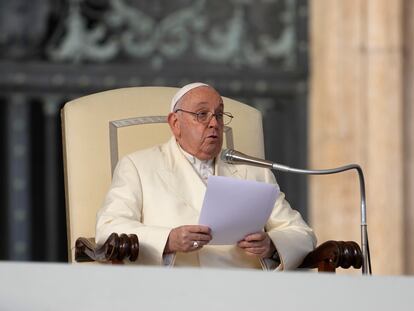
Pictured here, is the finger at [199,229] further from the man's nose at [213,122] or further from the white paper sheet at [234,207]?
the man's nose at [213,122]

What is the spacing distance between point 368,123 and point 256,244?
132 inches

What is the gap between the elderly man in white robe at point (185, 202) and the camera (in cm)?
445

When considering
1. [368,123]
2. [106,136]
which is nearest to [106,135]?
[106,136]

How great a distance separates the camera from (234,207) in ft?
13.9

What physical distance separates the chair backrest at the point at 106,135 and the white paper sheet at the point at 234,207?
731mm

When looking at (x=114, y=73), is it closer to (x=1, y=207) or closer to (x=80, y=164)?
(x=1, y=207)

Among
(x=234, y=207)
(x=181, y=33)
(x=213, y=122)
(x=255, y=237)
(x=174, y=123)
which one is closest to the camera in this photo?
(x=234, y=207)

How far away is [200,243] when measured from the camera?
4.25 metres

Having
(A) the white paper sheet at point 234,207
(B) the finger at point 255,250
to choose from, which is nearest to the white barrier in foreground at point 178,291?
(A) the white paper sheet at point 234,207

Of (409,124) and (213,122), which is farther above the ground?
(213,122)

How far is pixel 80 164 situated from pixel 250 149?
61cm

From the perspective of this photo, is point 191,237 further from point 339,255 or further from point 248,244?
point 339,255

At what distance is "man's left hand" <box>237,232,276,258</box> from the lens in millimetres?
4352

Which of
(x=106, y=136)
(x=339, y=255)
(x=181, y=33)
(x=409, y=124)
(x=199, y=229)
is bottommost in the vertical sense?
(x=339, y=255)
